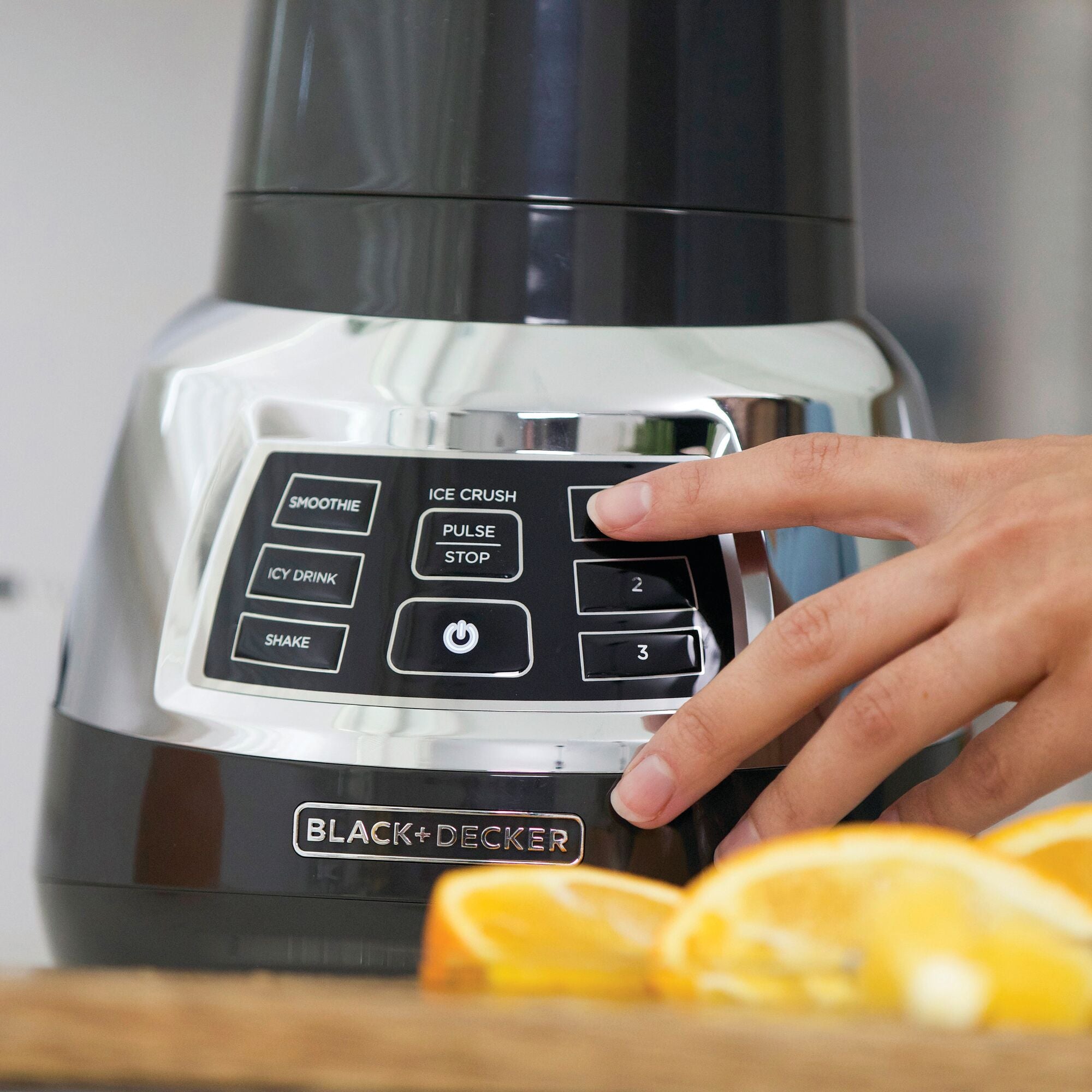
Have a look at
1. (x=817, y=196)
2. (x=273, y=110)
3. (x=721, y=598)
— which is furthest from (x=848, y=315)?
(x=273, y=110)

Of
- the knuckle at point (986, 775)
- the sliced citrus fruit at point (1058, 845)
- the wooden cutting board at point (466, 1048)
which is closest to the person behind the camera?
the wooden cutting board at point (466, 1048)

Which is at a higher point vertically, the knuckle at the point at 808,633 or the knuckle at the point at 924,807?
the knuckle at the point at 808,633

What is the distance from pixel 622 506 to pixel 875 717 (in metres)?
0.12

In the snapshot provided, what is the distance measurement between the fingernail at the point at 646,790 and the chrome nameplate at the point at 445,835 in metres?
0.02

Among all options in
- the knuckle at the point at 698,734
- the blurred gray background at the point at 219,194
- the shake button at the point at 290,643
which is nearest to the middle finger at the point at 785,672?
the knuckle at the point at 698,734

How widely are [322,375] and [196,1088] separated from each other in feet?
1.00

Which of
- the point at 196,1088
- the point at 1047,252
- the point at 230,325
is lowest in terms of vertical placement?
the point at 196,1088

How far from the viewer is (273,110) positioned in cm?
53

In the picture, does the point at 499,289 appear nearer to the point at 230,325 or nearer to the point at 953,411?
the point at 230,325

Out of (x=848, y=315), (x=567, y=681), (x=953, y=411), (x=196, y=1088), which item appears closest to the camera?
(x=196, y=1088)

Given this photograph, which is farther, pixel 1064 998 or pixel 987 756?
pixel 987 756

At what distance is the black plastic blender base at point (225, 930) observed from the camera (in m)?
0.43

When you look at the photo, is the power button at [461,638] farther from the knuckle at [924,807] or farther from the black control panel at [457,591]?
the knuckle at [924,807]

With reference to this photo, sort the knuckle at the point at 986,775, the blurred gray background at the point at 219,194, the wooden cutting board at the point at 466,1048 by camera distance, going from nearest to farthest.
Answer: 1. the wooden cutting board at the point at 466,1048
2. the knuckle at the point at 986,775
3. the blurred gray background at the point at 219,194
